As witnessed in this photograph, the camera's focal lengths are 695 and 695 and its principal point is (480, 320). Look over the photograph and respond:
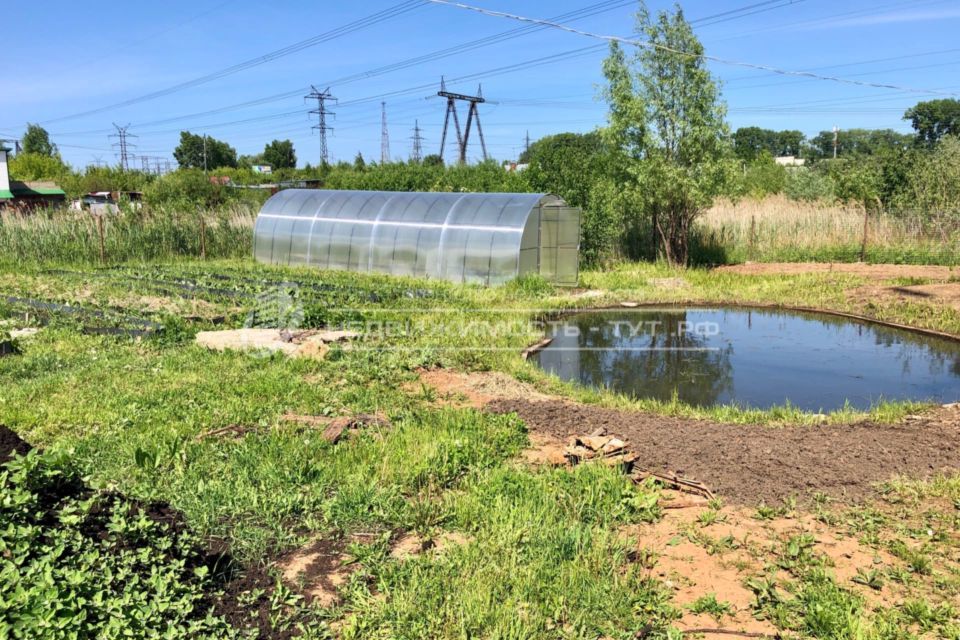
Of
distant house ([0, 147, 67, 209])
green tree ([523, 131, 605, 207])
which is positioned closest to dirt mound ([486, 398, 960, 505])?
green tree ([523, 131, 605, 207])

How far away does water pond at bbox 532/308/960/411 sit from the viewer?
9203 millimetres

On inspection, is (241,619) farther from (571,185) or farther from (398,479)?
(571,185)

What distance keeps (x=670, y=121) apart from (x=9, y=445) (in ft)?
61.0

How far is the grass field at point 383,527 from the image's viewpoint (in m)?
3.64

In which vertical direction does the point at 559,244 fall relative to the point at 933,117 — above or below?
below

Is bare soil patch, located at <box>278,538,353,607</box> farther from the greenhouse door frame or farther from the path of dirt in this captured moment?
the path of dirt

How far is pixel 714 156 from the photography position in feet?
64.9

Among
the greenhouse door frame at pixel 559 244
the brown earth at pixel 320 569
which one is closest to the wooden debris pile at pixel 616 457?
the brown earth at pixel 320 569

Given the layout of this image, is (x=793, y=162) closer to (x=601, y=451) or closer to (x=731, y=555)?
(x=601, y=451)

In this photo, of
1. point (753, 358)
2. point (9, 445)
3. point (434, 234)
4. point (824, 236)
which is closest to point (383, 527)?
point (9, 445)

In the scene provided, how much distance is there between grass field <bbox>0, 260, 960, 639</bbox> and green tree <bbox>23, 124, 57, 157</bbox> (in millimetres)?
103929

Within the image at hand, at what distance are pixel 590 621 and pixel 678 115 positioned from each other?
18.3 metres

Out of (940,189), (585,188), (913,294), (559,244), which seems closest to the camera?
(913,294)

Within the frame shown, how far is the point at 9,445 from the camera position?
4500mm
